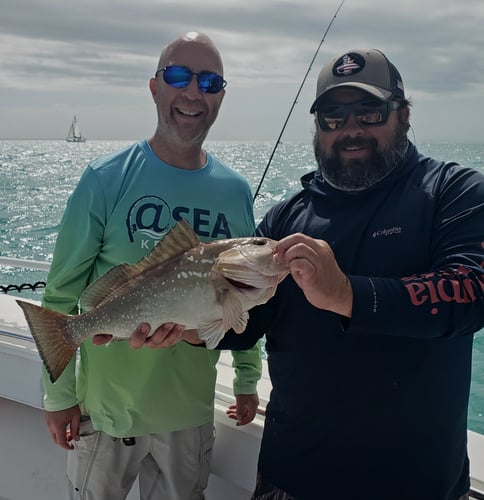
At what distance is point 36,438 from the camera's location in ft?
12.3

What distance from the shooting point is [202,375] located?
103 inches

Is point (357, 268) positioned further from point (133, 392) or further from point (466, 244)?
point (133, 392)

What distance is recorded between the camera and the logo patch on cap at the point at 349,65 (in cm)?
233

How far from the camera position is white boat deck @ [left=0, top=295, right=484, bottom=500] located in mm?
2828

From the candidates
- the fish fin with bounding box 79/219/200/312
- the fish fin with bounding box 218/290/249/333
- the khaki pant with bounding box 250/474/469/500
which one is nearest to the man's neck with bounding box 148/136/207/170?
the fish fin with bounding box 79/219/200/312

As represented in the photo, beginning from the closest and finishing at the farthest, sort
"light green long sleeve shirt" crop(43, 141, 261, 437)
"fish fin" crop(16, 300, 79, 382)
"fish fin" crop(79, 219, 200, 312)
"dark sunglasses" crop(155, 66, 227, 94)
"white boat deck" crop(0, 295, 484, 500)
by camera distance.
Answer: "fish fin" crop(79, 219, 200, 312) → "fish fin" crop(16, 300, 79, 382) → "light green long sleeve shirt" crop(43, 141, 261, 437) → "dark sunglasses" crop(155, 66, 227, 94) → "white boat deck" crop(0, 295, 484, 500)

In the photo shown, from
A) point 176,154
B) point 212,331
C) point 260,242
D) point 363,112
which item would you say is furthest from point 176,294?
point 363,112

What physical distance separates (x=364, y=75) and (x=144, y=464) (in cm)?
217

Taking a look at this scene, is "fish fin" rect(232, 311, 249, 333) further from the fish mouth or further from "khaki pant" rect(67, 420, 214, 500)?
"khaki pant" rect(67, 420, 214, 500)

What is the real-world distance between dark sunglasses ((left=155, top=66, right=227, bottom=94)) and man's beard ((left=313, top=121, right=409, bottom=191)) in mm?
705

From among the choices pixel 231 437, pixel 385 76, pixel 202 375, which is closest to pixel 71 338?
pixel 202 375

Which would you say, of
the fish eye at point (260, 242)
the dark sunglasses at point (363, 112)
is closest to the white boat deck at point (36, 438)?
the fish eye at point (260, 242)

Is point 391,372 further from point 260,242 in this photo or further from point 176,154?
point 176,154

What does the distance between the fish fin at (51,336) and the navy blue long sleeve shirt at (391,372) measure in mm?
944
